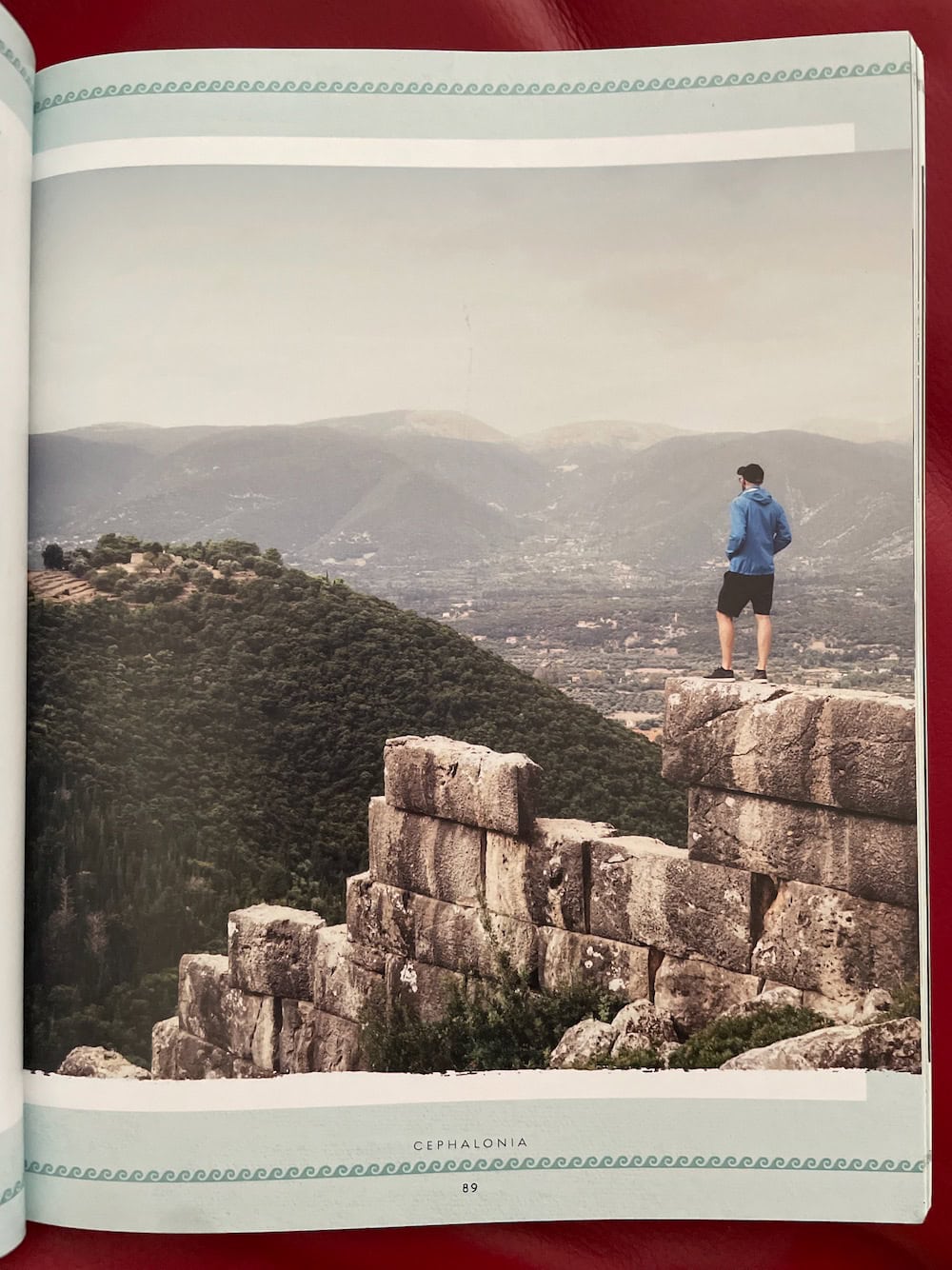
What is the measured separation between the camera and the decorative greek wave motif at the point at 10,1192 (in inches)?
67.6

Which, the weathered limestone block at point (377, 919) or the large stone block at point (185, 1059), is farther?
the weathered limestone block at point (377, 919)

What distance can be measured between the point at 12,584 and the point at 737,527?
160 centimetres

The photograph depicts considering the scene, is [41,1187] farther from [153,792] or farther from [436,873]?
[436,873]

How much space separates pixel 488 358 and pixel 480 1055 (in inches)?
62.2

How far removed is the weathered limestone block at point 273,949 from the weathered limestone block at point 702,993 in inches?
32.3

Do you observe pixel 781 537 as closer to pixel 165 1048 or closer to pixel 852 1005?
pixel 852 1005

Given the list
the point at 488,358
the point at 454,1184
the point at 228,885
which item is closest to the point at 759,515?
the point at 488,358

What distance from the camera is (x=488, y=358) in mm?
1915

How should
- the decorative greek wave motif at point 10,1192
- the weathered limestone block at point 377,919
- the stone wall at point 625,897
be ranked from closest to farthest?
the decorative greek wave motif at point 10,1192
the stone wall at point 625,897
the weathered limestone block at point 377,919

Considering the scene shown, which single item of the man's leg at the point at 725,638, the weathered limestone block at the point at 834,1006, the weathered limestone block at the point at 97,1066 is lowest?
the weathered limestone block at the point at 97,1066

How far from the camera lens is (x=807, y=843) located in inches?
72.8

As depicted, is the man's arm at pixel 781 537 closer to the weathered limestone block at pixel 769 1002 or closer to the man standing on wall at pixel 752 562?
the man standing on wall at pixel 752 562

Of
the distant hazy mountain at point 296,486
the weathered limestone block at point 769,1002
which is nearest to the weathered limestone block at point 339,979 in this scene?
the weathered limestone block at point 769,1002

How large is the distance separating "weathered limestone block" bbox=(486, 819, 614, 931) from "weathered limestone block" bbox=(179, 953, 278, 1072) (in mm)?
598
